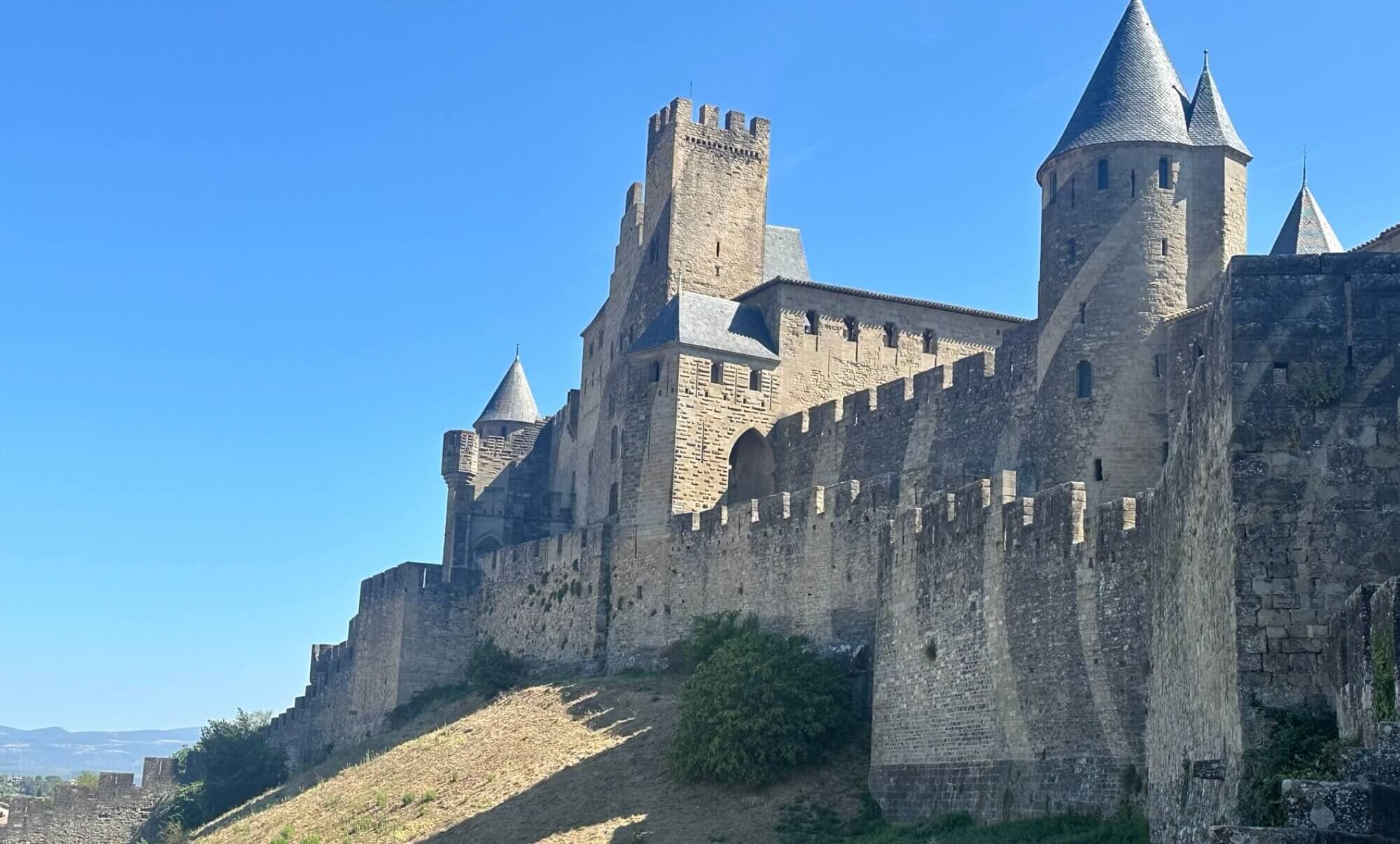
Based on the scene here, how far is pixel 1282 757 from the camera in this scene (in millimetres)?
15531

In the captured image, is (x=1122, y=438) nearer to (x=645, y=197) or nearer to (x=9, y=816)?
(x=645, y=197)

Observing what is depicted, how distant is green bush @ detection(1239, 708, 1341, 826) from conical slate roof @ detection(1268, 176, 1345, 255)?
2563 centimetres

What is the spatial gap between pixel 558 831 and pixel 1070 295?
14795mm

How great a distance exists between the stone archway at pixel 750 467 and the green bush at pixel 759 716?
13284 millimetres

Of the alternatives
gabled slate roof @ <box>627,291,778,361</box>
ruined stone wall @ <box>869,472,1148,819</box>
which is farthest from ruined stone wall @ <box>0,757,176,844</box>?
ruined stone wall @ <box>869,472,1148,819</box>

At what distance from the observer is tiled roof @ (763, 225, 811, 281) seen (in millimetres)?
55906

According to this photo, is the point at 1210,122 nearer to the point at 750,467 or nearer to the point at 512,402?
the point at 750,467

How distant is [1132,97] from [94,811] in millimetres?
45769

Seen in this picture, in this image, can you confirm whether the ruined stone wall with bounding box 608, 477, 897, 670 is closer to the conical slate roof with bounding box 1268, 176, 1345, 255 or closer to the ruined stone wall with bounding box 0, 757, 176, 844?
the conical slate roof with bounding box 1268, 176, 1345, 255

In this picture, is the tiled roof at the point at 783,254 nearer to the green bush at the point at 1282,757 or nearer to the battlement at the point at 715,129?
the battlement at the point at 715,129

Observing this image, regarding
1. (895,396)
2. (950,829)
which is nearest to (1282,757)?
(950,829)

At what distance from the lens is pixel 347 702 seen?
60.7 m

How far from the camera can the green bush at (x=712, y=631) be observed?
41688 mm

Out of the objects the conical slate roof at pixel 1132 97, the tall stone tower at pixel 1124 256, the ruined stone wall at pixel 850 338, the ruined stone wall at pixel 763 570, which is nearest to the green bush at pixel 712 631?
the ruined stone wall at pixel 763 570
